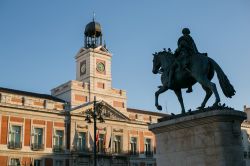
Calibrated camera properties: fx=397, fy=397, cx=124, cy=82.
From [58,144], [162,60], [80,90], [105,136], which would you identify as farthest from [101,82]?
[162,60]

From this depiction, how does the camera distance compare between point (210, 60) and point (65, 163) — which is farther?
point (65, 163)

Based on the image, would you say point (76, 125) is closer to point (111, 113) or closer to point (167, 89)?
point (111, 113)

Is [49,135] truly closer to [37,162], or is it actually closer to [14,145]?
[37,162]

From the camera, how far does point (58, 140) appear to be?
43312 millimetres

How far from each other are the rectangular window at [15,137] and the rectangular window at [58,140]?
13.7ft

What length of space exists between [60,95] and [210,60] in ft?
124

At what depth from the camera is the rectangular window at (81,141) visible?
145 feet

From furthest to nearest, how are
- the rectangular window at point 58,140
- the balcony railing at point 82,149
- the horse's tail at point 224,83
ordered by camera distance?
the balcony railing at point 82,149 → the rectangular window at point 58,140 → the horse's tail at point 224,83

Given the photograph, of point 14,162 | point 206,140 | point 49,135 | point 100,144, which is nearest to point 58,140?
point 49,135

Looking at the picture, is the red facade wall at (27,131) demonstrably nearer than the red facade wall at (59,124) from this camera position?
Yes

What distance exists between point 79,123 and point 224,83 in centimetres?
3523

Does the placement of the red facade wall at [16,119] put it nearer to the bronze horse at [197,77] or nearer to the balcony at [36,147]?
the balcony at [36,147]

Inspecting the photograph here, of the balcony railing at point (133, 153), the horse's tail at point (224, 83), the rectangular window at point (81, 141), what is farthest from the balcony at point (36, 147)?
the horse's tail at point (224, 83)

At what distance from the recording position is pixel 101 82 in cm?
4950
